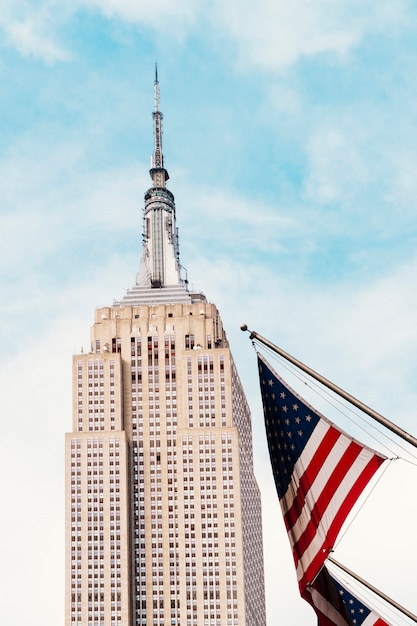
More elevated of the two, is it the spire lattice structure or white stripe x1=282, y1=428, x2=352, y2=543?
the spire lattice structure

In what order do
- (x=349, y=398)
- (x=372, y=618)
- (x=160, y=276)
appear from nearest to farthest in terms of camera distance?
(x=349, y=398)
(x=372, y=618)
(x=160, y=276)

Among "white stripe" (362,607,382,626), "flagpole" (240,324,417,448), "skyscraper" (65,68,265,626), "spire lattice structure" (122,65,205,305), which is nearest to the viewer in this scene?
"flagpole" (240,324,417,448)

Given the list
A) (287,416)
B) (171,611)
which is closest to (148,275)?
(171,611)

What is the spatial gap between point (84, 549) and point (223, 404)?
33.4 meters

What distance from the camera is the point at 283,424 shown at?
144 ft

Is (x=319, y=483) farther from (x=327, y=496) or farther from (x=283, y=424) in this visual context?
(x=283, y=424)

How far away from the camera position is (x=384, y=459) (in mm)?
40438

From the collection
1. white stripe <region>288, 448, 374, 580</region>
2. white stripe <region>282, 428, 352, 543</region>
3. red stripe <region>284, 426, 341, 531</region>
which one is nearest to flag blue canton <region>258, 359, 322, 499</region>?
red stripe <region>284, 426, 341, 531</region>

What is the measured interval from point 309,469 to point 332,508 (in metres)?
2.00

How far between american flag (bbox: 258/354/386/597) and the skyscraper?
119m

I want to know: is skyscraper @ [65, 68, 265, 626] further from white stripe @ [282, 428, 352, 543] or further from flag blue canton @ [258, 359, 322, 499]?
white stripe @ [282, 428, 352, 543]

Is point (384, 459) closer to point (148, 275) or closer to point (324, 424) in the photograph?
point (324, 424)

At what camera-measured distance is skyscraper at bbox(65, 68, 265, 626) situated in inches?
6270

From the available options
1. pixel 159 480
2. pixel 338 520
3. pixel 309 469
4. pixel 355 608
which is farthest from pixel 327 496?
pixel 159 480
